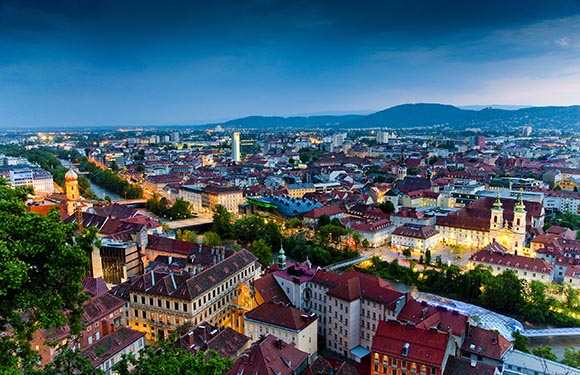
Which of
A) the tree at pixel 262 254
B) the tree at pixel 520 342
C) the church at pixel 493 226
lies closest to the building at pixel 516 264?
the church at pixel 493 226

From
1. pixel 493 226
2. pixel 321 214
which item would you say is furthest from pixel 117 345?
pixel 493 226

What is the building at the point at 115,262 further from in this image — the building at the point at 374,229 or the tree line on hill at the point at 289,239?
the building at the point at 374,229

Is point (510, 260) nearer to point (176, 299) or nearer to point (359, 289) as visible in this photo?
point (359, 289)

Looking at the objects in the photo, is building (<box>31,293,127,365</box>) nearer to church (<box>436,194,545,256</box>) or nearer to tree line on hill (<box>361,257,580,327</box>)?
tree line on hill (<box>361,257,580,327</box>)

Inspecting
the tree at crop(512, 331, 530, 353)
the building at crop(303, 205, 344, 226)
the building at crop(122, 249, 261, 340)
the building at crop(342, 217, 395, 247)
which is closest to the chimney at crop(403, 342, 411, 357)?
the tree at crop(512, 331, 530, 353)

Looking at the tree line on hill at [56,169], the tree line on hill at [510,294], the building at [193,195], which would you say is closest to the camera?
the tree line on hill at [510,294]

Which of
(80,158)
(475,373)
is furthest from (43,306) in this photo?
(80,158)
